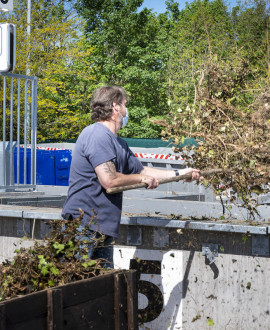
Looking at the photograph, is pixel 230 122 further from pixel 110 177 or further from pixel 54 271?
pixel 54 271

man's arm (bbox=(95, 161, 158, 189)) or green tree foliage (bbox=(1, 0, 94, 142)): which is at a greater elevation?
green tree foliage (bbox=(1, 0, 94, 142))

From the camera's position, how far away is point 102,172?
400 centimetres

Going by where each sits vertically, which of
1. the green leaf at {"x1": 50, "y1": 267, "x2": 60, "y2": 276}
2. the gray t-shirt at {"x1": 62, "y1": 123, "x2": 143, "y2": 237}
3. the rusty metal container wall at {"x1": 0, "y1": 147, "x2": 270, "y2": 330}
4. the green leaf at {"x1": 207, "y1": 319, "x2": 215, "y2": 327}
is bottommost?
the green leaf at {"x1": 207, "y1": 319, "x2": 215, "y2": 327}

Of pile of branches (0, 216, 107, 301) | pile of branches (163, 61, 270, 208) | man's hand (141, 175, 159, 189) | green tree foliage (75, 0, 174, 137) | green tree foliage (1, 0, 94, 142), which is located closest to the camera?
pile of branches (0, 216, 107, 301)

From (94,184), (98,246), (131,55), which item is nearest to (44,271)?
(98,246)

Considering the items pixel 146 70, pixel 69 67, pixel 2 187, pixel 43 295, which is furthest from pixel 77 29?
pixel 43 295

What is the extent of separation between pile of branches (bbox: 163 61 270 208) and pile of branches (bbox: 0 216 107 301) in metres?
1.75

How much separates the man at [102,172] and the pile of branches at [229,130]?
3.02ft

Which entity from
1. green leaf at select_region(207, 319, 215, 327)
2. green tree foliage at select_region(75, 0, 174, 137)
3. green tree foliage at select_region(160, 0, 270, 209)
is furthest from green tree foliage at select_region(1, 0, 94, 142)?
green leaf at select_region(207, 319, 215, 327)

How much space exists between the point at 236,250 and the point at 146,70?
30389 millimetres

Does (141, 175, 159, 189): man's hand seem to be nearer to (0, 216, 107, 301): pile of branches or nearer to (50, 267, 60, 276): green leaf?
(0, 216, 107, 301): pile of branches

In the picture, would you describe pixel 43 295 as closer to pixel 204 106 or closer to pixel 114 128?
pixel 114 128

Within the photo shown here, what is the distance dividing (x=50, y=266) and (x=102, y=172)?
0.99 m

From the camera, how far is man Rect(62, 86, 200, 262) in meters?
4.04
